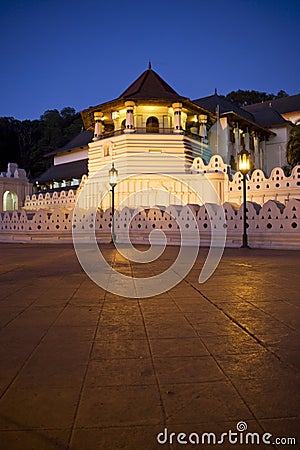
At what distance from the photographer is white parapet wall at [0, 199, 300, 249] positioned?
580 inches

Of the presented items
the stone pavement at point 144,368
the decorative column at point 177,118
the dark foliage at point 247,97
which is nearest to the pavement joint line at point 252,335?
the stone pavement at point 144,368

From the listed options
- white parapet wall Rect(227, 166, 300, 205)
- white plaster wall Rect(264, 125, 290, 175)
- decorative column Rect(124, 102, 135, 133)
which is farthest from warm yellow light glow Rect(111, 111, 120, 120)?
white plaster wall Rect(264, 125, 290, 175)

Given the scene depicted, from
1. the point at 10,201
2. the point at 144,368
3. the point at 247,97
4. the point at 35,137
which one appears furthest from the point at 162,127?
the point at 35,137

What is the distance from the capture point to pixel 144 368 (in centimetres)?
315

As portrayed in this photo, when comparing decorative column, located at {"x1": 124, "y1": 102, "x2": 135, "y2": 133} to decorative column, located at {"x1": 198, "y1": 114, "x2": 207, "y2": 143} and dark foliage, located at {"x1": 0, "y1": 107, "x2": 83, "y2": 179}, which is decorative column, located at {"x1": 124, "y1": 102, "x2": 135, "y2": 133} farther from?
dark foliage, located at {"x1": 0, "y1": 107, "x2": 83, "y2": 179}

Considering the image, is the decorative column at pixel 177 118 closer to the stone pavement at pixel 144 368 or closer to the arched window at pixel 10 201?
the arched window at pixel 10 201

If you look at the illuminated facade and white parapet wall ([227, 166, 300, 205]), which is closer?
white parapet wall ([227, 166, 300, 205])

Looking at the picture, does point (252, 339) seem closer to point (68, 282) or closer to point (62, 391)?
point (62, 391)

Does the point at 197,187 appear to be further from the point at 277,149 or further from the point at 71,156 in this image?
the point at 71,156

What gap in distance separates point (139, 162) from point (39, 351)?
2695cm

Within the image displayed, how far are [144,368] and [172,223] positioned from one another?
14.7 meters

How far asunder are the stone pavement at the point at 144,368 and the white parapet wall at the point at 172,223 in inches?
359

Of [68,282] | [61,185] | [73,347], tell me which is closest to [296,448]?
[73,347]

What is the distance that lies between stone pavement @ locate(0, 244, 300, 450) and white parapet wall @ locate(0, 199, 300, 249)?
911 centimetres
